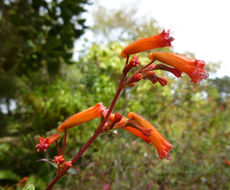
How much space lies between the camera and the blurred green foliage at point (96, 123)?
1797mm

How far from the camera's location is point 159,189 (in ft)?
5.90

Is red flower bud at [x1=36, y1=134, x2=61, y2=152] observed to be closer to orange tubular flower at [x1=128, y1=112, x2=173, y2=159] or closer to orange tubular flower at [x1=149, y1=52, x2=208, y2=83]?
orange tubular flower at [x1=128, y1=112, x2=173, y2=159]

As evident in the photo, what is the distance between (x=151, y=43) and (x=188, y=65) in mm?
159

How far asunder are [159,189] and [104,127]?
145 centimetres

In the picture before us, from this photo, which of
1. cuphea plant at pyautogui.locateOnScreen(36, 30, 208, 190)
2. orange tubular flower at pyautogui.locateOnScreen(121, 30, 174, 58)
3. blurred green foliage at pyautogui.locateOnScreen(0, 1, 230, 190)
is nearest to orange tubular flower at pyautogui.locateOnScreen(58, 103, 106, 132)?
cuphea plant at pyautogui.locateOnScreen(36, 30, 208, 190)

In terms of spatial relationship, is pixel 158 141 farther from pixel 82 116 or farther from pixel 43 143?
pixel 43 143

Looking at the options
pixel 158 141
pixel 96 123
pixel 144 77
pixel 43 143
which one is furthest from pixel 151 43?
pixel 96 123

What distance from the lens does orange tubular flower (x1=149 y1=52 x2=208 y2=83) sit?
0.67m

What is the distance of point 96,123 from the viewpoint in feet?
5.46

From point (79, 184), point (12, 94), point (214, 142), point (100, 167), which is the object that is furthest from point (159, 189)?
point (12, 94)

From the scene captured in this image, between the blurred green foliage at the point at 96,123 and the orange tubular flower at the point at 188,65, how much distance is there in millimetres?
795

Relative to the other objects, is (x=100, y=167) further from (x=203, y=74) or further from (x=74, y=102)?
(x=203, y=74)

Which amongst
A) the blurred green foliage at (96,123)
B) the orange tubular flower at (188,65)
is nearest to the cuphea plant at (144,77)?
the orange tubular flower at (188,65)

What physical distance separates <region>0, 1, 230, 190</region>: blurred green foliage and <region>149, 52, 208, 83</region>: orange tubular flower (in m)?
0.80
